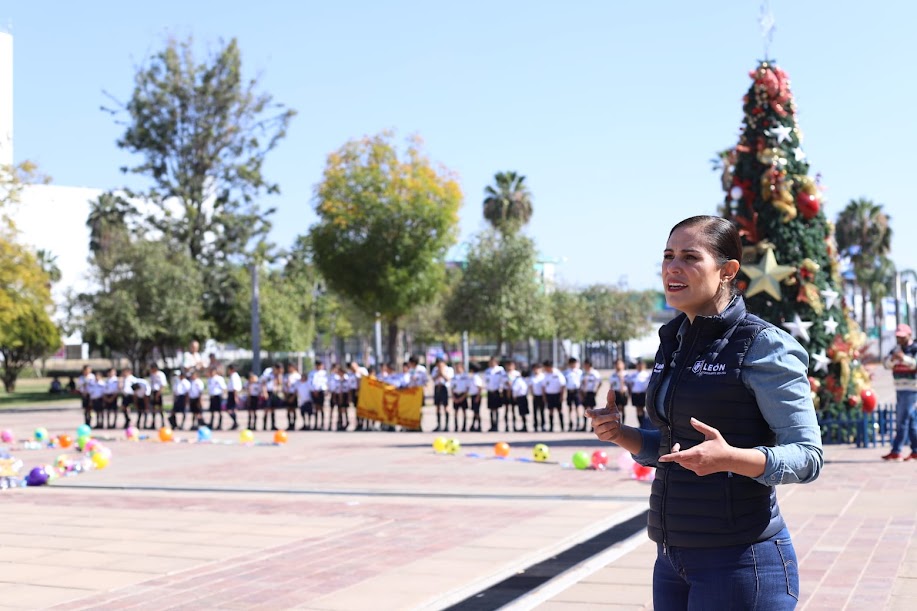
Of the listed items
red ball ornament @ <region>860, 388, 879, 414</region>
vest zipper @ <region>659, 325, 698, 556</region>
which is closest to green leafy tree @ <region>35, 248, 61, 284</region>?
red ball ornament @ <region>860, 388, 879, 414</region>

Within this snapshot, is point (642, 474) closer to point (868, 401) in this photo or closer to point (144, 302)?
point (868, 401)

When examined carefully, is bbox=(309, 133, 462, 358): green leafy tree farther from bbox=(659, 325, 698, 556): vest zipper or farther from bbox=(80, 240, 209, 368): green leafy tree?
bbox=(659, 325, 698, 556): vest zipper

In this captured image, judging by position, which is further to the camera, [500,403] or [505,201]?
[505,201]

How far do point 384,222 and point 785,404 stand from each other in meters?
32.5

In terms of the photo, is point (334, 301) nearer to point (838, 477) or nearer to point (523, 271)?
point (523, 271)

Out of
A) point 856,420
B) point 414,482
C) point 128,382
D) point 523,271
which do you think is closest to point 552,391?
point 856,420

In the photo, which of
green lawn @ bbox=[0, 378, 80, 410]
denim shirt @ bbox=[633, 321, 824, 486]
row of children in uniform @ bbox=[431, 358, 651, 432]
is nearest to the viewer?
denim shirt @ bbox=[633, 321, 824, 486]

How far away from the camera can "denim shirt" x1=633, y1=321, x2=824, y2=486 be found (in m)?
2.98

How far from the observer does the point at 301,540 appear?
386 inches

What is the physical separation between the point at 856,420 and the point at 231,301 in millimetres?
33271

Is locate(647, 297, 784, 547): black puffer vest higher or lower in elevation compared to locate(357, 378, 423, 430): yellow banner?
higher

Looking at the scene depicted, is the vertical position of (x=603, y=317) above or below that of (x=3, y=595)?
above

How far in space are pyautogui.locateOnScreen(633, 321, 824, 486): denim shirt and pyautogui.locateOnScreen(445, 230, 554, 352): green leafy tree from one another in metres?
42.6

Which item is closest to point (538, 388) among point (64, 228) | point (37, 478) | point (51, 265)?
point (37, 478)
